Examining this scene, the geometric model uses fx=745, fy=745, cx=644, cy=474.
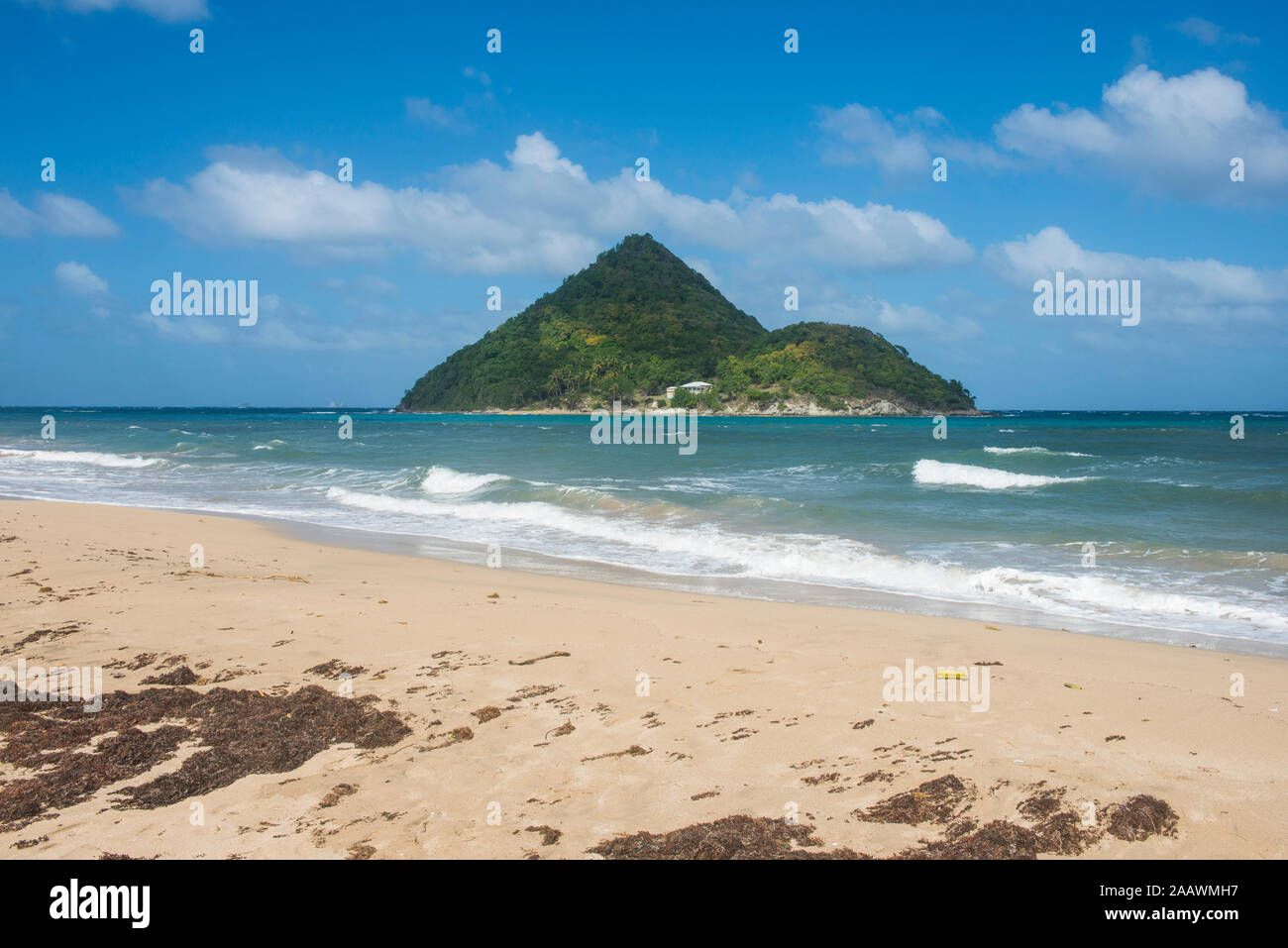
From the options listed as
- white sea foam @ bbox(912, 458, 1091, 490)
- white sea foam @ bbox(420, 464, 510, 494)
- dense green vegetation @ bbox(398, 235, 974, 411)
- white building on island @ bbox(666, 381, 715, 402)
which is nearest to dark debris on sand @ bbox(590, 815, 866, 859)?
white sea foam @ bbox(420, 464, 510, 494)

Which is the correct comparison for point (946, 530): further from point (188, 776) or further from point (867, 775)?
point (188, 776)

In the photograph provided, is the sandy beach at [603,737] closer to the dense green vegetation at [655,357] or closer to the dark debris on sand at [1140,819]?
the dark debris on sand at [1140,819]

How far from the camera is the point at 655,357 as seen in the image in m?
144

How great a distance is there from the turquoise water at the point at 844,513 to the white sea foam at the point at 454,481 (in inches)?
3.7

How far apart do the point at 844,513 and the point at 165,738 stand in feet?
47.6

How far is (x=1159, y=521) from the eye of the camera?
15.6m

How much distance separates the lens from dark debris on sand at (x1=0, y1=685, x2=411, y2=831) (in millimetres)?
3998

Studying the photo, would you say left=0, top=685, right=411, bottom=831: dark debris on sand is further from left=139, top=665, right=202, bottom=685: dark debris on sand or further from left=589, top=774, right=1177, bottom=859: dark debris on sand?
left=589, top=774, right=1177, bottom=859: dark debris on sand

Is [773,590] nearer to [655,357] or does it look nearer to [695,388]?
[695,388]

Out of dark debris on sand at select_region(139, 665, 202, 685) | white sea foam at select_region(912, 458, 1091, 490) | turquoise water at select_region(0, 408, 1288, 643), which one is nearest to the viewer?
dark debris on sand at select_region(139, 665, 202, 685)

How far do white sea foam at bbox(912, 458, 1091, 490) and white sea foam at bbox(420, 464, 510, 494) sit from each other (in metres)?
13.8

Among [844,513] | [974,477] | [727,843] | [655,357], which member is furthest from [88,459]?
[655,357]
